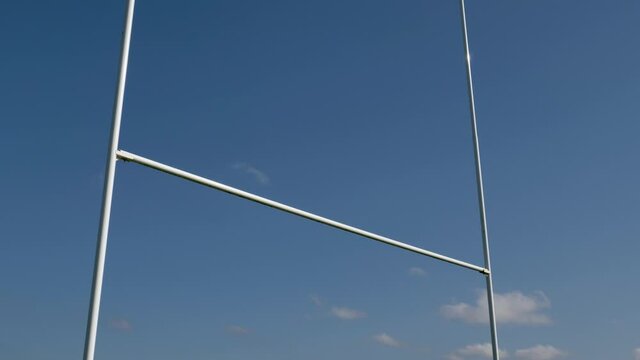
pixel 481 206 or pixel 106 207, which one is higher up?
pixel 481 206

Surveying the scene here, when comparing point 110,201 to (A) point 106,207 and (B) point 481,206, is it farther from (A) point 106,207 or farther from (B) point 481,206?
(B) point 481,206

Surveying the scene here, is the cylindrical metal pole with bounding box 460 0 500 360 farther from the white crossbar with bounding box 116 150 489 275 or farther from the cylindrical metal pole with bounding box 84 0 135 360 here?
the cylindrical metal pole with bounding box 84 0 135 360

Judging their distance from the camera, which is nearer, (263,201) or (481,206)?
(263,201)

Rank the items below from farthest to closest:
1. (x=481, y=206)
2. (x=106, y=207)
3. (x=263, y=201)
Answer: (x=481, y=206)
(x=263, y=201)
(x=106, y=207)

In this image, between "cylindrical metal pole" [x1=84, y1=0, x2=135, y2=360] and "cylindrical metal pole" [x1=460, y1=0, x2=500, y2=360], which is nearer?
"cylindrical metal pole" [x1=84, y1=0, x2=135, y2=360]

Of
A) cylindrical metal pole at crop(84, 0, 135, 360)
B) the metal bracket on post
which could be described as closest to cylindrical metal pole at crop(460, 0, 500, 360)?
the metal bracket on post

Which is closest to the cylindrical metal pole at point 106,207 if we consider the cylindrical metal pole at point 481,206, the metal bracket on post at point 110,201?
the metal bracket on post at point 110,201

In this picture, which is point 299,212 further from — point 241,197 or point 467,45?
point 467,45

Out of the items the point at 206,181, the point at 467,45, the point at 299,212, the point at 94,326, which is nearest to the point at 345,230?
the point at 299,212

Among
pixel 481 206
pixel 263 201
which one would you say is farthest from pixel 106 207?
pixel 481 206

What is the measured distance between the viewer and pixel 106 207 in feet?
9.94

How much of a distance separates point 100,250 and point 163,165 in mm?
734

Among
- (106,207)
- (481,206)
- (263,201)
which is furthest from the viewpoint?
(481,206)

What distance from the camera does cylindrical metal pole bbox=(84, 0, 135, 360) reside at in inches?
111
